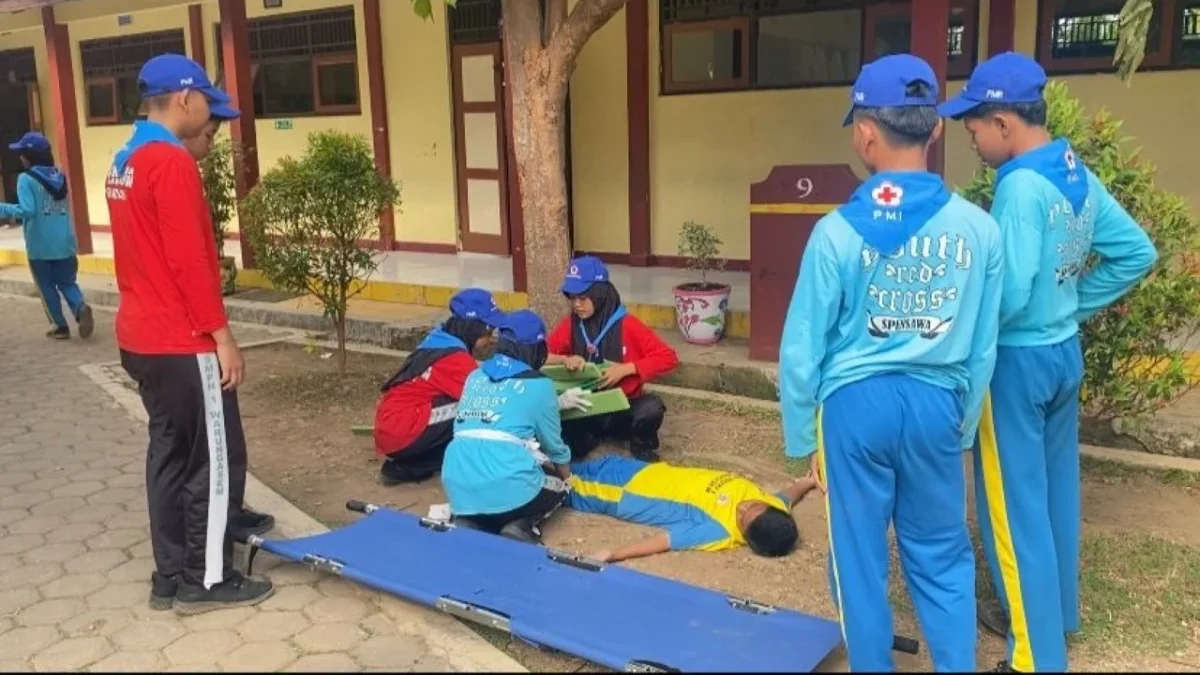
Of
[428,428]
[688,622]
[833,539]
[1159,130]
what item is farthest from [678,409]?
[1159,130]

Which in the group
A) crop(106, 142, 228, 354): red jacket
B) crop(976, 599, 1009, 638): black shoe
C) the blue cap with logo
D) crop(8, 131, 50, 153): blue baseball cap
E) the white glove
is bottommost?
crop(976, 599, 1009, 638): black shoe

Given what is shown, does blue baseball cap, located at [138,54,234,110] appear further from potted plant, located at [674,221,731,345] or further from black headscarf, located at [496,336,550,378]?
potted plant, located at [674,221,731,345]

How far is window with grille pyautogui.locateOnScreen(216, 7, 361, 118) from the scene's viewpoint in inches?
484

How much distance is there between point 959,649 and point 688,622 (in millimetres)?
863

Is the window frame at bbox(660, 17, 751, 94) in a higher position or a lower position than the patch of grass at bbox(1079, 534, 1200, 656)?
higher

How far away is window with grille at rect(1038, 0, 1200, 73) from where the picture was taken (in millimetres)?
7504

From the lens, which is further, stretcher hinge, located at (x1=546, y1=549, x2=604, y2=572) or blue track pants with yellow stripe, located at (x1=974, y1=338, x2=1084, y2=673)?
stretcher hinge, located at (x1=546, y1=549, x2=604, y2=572)

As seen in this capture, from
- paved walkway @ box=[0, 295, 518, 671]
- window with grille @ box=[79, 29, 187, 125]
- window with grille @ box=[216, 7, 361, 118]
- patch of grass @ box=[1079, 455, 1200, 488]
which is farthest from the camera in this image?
window with grille @ box=[79, 29, 187, 125]

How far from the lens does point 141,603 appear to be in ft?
12.5

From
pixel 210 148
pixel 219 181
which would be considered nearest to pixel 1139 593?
pixel 210 148

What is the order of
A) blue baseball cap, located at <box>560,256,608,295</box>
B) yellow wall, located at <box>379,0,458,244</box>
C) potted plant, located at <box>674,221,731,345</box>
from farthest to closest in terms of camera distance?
yellow wall, located at <box>379,0,458,244</box> < potted plant, located at <box>674,221,731,345</box> < blue baseball cap, located at <box>560,256,608,295</box>

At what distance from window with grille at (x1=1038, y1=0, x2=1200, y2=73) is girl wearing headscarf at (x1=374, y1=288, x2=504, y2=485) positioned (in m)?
5.32

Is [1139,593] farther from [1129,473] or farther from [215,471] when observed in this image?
[215,471]

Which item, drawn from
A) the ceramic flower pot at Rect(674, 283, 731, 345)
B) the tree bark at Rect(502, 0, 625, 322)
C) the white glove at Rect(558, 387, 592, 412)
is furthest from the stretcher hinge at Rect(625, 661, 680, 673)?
the ceramic flower pot at Rect(674, 283, 731, 345)
